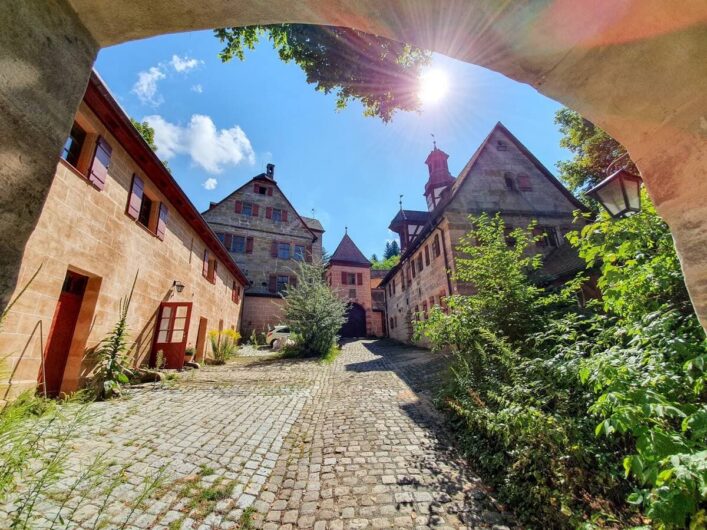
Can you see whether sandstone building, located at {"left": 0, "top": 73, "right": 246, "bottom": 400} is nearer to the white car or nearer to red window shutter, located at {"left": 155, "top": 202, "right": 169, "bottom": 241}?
red window shutter, located at {"left": 155, "top": 202, "right": 169, "bottom": 241}

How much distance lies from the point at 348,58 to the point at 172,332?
8448 millimetres

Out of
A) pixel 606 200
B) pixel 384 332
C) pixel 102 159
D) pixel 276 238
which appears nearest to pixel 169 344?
pixel 102 159

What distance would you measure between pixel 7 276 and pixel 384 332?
25.7 meters

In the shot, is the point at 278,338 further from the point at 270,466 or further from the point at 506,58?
the point at 506,58

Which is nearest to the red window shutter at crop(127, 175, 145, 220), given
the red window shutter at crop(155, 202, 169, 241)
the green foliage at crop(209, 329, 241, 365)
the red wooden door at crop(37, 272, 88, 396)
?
the red window shutter at crop(155, 202, 169, 241)

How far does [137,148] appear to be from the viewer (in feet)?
22.6

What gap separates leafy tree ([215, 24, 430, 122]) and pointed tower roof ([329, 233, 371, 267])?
20053 mm

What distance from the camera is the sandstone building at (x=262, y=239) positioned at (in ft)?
67.9

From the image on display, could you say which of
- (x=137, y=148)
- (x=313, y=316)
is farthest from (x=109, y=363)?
(x=313, y=316)

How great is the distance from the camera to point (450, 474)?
131 inches

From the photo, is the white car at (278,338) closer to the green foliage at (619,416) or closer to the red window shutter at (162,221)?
the red window shutter at (162,221)

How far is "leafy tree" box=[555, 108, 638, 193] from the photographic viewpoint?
461 inches

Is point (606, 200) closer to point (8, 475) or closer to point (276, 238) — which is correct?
point (8, 475)

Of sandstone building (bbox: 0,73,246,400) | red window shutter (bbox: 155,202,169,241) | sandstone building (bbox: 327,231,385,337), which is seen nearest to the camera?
sandstone building (bbox: 0,73,246,400)
